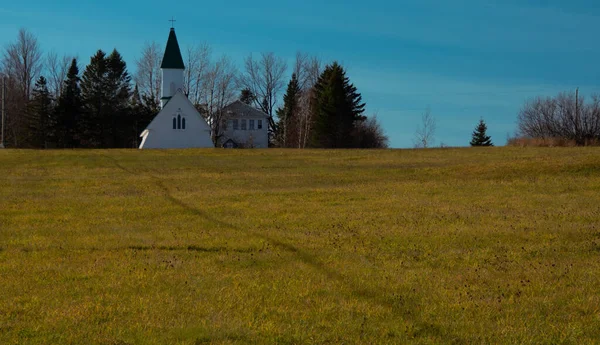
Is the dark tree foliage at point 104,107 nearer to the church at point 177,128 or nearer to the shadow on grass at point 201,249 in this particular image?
the church at point 177,128

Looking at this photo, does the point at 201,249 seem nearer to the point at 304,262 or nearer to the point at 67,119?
the point at 304,262

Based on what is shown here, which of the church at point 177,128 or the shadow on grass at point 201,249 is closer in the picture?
the shadow on grass at point 201,249

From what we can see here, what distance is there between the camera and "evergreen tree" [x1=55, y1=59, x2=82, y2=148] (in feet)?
262

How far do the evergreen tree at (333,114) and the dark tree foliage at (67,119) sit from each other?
2922 cm

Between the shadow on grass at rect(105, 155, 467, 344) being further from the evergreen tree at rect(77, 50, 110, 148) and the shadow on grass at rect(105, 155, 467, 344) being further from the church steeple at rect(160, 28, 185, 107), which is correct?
the evergreen tree at rect(77, 50, 110, 148)

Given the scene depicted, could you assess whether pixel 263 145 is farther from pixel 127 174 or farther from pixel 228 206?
pixel 228 206

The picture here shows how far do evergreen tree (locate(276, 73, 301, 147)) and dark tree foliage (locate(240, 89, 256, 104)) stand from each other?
14.3 ft

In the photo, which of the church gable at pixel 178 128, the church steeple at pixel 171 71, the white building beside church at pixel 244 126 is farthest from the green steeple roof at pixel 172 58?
the white building beside church at pixel 244 126

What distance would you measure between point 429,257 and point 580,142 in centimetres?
4543

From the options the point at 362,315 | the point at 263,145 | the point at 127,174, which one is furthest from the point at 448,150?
the point at 263,145

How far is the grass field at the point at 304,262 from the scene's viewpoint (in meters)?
8.49

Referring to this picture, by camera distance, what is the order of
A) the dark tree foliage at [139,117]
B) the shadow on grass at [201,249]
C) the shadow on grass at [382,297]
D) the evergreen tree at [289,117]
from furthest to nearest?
1. the evergreen tree at [289,117]
2. the dark tree foliage at [139,117]
3. the shadow on grass at [201,249]
4. the shadow on grass at [382,297]

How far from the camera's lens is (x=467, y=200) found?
69.6 feet

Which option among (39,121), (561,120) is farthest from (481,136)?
(39,121)
